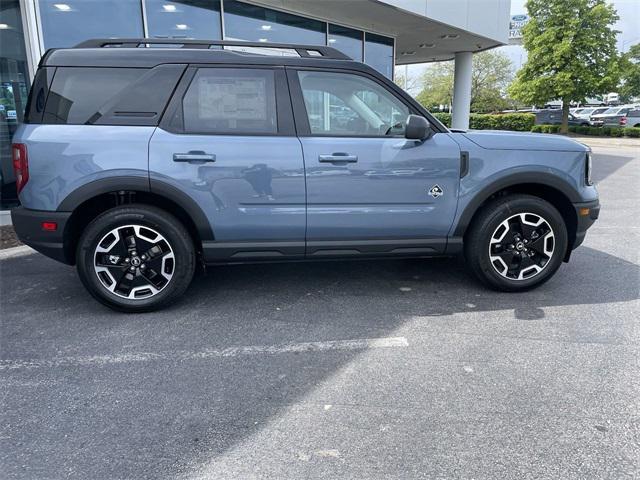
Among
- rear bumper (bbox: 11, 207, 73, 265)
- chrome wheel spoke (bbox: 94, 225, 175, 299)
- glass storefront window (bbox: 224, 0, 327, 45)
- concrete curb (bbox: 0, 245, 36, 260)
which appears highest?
glass storefront window (bbox: 224, 0, 327, 45)

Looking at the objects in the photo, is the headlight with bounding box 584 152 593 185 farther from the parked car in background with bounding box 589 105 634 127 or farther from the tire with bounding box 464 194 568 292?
the parked car in background with bounding box 589 105 634 127

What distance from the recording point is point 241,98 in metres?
3.91

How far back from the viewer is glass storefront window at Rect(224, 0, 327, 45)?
9648 mm

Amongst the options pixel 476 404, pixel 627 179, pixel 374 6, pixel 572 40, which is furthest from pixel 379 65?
pixel 572 40

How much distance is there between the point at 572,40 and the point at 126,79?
29.4 m

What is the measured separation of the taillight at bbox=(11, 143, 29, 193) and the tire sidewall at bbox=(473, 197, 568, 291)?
355cm

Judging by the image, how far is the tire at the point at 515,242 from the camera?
4.20 m

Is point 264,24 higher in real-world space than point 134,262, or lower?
higher

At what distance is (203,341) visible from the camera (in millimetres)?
3514

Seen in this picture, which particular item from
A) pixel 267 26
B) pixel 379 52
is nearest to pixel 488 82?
pixel 379 52

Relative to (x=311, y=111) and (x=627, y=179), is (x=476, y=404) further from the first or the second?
(x=627, y=179)

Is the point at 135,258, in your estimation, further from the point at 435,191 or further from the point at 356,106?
the point at 435,191

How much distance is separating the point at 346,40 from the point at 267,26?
2946mm

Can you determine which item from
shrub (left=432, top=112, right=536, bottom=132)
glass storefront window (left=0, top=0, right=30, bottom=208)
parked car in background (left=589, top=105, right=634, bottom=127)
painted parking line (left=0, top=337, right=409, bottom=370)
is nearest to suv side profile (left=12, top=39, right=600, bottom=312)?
painted parking line (left=0, top=337, right=409, bottom=370)
